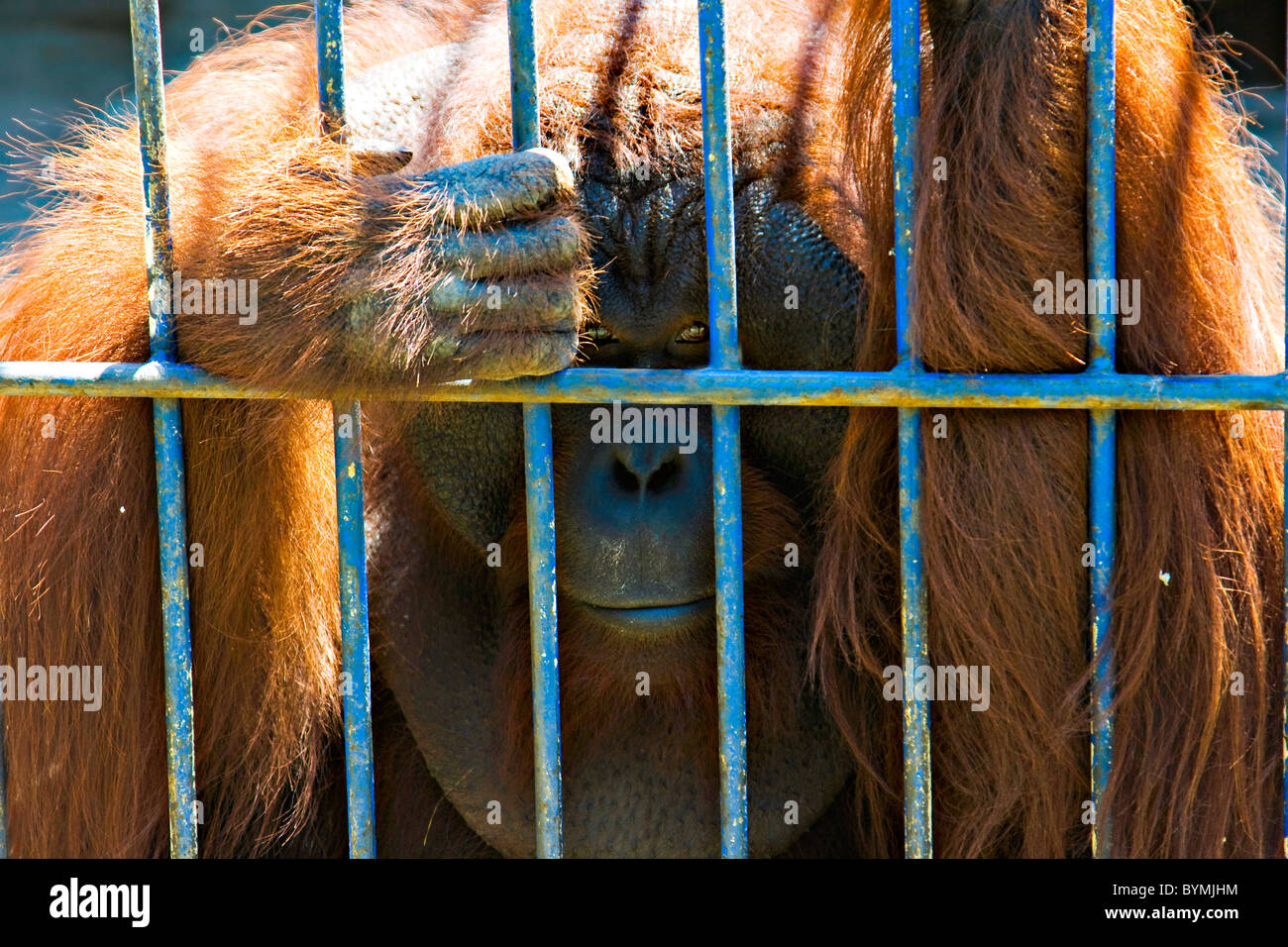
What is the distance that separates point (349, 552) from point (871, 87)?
0.88 meters

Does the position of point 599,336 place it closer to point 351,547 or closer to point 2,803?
point 351,547

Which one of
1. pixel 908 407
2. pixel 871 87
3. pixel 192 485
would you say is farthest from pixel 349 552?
pixel 871 87

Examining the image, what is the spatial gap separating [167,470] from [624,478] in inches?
23.7

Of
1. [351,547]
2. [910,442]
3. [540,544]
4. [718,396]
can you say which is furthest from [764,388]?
[351,547]

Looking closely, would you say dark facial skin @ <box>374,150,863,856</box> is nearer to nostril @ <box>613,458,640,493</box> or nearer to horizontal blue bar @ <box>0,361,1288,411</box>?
nostril @ <box>613,458,640,493</box>

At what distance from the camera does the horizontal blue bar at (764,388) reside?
1.35 metres

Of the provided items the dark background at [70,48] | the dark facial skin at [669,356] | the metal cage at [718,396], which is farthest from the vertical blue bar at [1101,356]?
the dark background at [70,48]

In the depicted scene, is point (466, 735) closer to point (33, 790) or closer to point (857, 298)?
point (33, 790)

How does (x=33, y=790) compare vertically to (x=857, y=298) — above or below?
below

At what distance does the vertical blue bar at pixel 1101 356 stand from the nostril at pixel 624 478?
1.97 feet

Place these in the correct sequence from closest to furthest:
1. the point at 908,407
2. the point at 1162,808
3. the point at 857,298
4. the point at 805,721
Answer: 1. the point at 908,407
2. the point at 1162,808
3. the point at 857,298
4. the point at 805,721

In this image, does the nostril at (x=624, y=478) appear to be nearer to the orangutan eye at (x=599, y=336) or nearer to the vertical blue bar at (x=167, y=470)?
the orangutan eye at (x=599, y=336)

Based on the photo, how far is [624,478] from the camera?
1.72 m

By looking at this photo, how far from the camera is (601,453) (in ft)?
5.72
